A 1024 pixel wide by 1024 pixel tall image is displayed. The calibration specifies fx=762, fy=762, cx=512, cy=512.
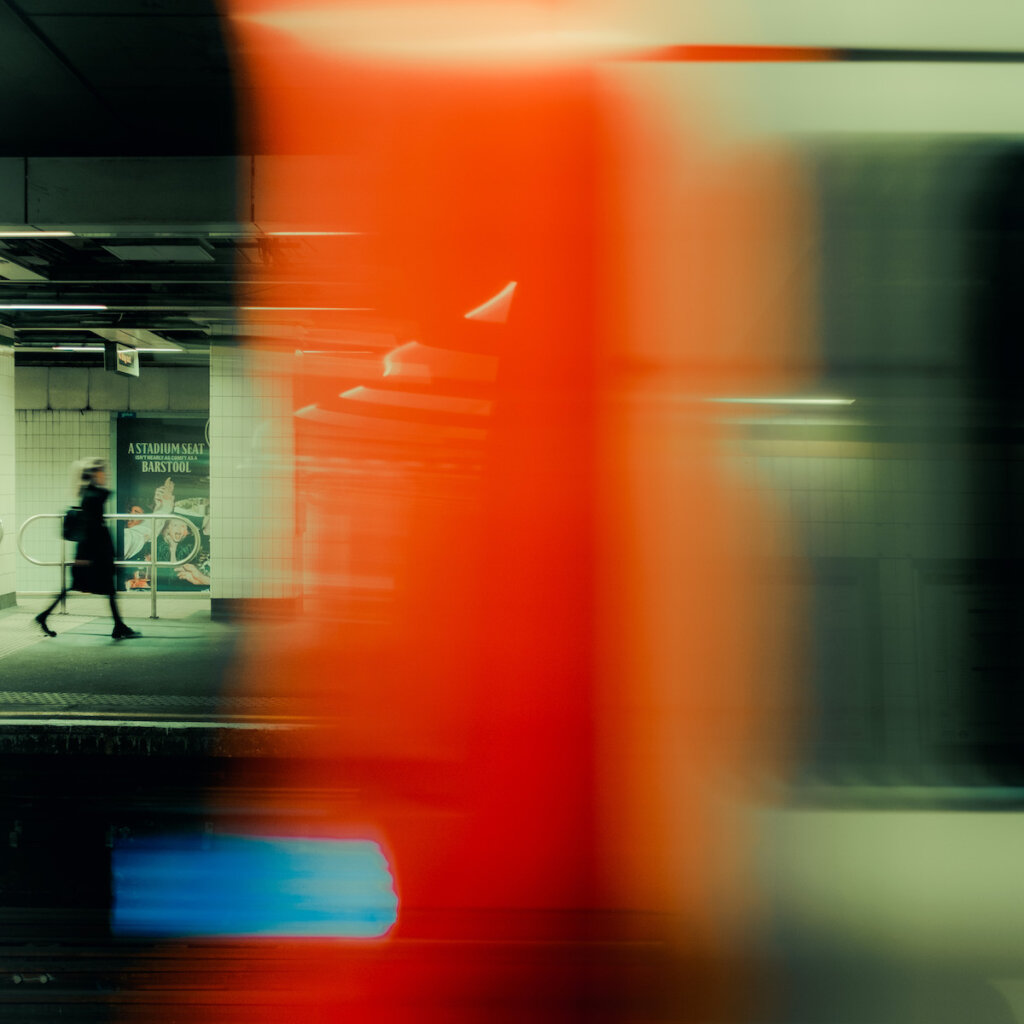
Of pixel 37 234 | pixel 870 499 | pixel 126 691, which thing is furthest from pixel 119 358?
pixel 870 499

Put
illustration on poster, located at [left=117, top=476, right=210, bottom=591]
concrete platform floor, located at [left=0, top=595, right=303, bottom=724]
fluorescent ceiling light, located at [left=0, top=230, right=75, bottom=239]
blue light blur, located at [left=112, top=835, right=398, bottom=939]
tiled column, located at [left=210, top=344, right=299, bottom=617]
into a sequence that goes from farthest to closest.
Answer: illustration on poster, located at [left=117, top=476, right=210, bottom=591], tiled column, located at [left=210, top=344, right=299, bottom=617], fluorescent ceiling light, located at [left=0, top=230, right=75, bottom=239], concrete platform floor, located at [left=0, top=595, right=303, bottom=724], blue light blur, located at [left=112, top=835, right=398, bottom=939]

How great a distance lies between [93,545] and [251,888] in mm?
5811

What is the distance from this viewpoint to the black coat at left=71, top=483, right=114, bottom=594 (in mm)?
7992

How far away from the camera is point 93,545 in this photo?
807cm

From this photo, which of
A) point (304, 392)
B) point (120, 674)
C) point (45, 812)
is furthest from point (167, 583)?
point (304, 392)

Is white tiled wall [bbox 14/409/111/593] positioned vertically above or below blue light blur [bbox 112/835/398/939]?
above

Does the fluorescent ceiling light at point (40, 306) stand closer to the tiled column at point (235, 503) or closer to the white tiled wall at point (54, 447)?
the tiled column at point (235, 503)

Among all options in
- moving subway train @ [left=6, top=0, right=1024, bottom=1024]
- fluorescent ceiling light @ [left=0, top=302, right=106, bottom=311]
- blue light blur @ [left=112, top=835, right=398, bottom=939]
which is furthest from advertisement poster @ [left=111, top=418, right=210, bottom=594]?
moving subway train @ [left=6, top=0, right=1024, bottom=1024]

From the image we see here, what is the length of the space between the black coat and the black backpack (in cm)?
3

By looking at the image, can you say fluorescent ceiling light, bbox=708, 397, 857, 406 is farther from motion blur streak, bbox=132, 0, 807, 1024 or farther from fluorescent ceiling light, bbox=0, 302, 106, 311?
fluorescent ceiling light, bbox=0, 302, 106, 311

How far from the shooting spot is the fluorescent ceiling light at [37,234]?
6410mm

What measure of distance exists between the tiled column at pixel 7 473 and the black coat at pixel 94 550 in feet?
9.72

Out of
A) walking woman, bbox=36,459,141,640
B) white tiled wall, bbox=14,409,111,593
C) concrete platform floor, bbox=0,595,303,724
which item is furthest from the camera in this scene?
white tiled wall, bbox=14,409,111,593

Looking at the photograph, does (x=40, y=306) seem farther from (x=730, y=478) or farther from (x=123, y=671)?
(x=730, y=478)
